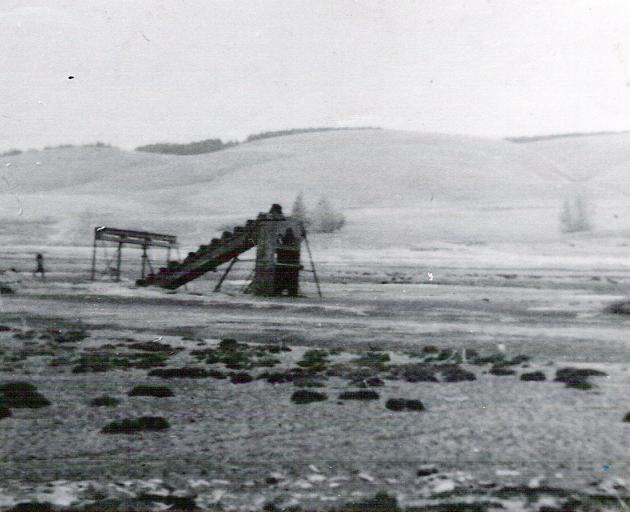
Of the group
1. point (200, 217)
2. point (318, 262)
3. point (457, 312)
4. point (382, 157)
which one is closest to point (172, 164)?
point (200, 217)

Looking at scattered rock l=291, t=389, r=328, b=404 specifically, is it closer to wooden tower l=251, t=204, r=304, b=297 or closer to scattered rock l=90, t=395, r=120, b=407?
scattered rock l=90, t=395, r=120, b=407

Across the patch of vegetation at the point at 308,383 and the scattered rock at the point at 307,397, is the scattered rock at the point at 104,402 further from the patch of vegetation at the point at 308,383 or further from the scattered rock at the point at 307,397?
the patch of vegetation at the point at 308,383

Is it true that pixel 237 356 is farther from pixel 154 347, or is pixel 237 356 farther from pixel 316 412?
pixel 316 412

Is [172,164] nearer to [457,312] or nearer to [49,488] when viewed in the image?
[457,312]

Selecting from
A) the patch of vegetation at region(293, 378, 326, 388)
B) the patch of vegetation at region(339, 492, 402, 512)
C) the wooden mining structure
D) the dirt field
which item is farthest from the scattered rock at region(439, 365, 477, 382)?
the wooden mining structure

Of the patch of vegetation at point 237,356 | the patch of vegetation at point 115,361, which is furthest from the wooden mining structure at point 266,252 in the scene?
the patch of vegetation at point 115,361

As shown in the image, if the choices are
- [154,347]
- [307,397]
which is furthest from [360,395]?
[154,347]
